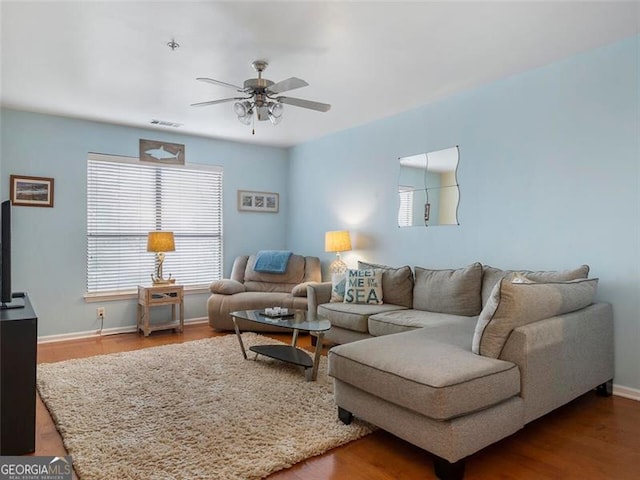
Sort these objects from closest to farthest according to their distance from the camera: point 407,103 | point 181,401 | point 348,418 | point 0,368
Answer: point 0,368
point 348,418
point 181,401
point 407,103

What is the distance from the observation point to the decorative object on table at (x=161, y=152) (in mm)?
5203

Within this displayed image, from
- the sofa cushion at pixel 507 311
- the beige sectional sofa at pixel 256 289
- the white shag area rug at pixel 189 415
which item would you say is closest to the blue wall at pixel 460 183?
the beige sectional sofa at pixel 256 289

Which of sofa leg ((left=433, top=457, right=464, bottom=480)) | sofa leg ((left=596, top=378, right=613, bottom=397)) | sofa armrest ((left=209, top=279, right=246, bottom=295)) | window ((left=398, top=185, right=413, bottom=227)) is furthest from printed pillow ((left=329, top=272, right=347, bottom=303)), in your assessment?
sofa leg ((left=433, top=457, right=464, bottom=480))

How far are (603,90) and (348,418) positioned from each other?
300 cm

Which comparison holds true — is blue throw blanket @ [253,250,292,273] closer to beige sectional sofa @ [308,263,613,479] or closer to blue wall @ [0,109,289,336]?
blue wall @ [0,109,289,336]

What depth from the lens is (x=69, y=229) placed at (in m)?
4.71

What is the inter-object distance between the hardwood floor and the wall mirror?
2022 mm

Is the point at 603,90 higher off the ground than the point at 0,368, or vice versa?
the point at 603,90

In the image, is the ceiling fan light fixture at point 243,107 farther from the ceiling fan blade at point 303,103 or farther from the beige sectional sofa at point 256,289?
the beige sectional sofa at point 256,289

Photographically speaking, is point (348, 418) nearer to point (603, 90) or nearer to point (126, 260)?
point (603, 90)

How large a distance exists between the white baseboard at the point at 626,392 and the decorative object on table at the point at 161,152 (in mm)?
5231

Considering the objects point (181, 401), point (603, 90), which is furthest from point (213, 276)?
point (603, 90)

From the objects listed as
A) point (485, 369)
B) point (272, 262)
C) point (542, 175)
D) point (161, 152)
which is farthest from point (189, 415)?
point (161, 152)

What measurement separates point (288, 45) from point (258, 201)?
11.4ft
